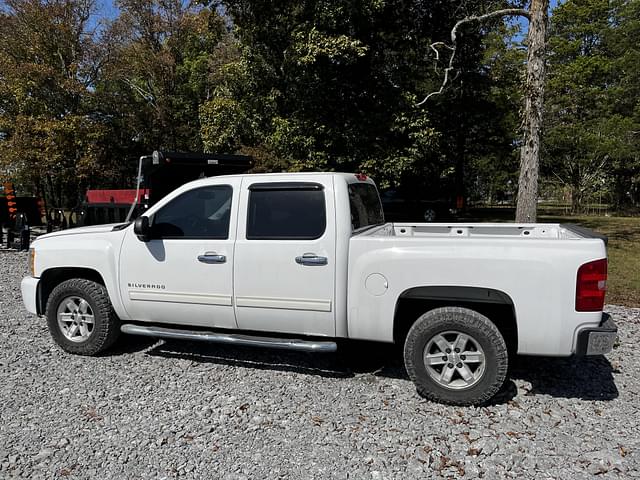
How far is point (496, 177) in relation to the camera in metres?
38.5

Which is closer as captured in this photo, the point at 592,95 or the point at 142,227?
the point at 142,227

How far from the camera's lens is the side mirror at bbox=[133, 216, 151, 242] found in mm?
4289

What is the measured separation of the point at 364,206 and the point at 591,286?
2.08 metres

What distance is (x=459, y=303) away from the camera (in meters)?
3.79

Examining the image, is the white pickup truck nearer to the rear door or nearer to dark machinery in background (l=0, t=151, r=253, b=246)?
the rear door

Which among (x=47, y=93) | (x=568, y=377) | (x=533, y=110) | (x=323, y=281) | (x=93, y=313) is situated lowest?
(x=568, y=377)

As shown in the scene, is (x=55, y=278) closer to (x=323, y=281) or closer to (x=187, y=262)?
(x=187, y=262)

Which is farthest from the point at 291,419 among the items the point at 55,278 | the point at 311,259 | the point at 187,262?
the point at 55,278

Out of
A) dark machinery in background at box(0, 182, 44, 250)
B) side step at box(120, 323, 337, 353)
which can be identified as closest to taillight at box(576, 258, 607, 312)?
side step at box(120, 323, 337, 353)

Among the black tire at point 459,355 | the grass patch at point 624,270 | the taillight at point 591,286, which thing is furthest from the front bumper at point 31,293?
the grass patch at point 624,270

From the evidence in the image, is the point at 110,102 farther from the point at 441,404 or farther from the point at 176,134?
the point at 441,404

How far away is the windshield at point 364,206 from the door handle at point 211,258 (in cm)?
121

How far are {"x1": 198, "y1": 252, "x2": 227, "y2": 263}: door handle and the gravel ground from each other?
3.59ft

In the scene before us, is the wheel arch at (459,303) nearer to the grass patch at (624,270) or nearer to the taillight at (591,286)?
the taillight at (591,286)
